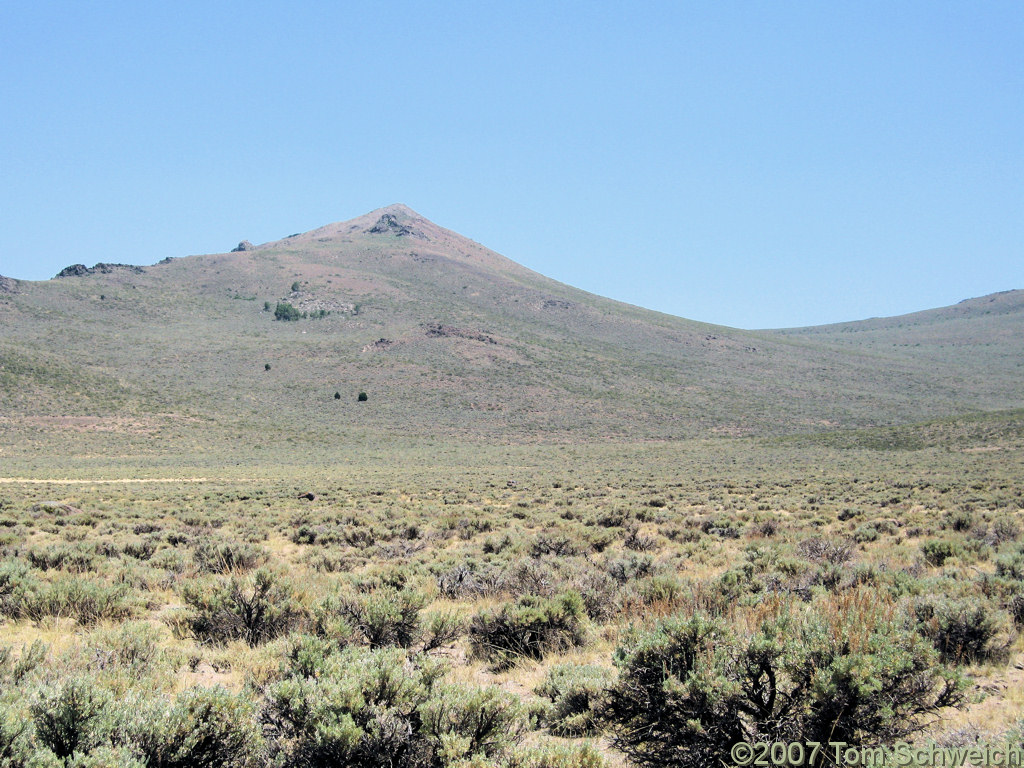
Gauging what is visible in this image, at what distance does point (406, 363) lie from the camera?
7500 centimetres

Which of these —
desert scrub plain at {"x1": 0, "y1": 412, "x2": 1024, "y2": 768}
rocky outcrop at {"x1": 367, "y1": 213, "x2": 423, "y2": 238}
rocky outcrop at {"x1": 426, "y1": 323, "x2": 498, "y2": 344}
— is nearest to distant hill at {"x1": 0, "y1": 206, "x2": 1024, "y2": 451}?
rocky outcrop at {"x1": 426, "y1": 323, "x2": 498, "y2": 344}

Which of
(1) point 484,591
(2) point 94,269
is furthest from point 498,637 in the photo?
(2) point 94,269

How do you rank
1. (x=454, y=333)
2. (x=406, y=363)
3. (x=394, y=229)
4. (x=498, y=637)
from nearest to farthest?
(x=498, y=637) → (x=406, y=363) → (x=454, y=333) → (x=394, y=229)

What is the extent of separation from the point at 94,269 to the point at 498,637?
121676 millimetres

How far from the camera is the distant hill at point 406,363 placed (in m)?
55.8

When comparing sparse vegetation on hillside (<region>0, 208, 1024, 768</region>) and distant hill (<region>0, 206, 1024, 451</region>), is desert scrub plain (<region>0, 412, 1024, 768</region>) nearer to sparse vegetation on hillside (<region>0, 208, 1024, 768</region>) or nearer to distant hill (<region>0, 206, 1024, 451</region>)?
sparse vegetation on hillside (<region>0, 208, 1024, 768</region>)

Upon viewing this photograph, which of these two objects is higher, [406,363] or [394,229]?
[394,229]

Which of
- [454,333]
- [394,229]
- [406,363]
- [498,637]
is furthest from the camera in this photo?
[394,229]

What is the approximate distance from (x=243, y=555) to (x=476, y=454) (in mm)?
34850

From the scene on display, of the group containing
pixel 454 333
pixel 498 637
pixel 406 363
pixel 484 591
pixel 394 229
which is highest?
pixel 394 229

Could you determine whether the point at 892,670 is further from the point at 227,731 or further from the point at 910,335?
the point at 910,335

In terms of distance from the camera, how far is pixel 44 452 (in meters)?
39.9

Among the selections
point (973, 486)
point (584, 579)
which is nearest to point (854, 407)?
point (973, 486)

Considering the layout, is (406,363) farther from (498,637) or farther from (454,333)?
(498,637)
